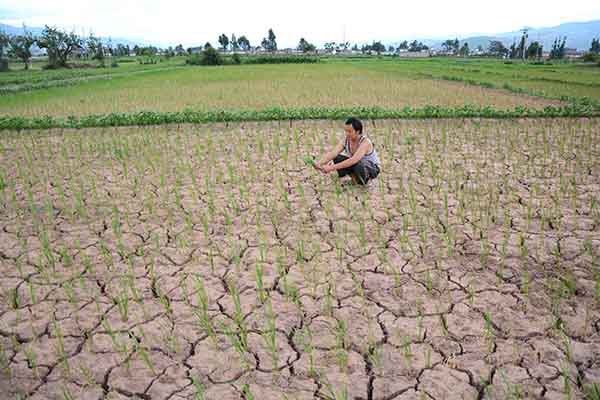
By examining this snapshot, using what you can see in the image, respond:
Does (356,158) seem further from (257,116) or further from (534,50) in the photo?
(534,50)

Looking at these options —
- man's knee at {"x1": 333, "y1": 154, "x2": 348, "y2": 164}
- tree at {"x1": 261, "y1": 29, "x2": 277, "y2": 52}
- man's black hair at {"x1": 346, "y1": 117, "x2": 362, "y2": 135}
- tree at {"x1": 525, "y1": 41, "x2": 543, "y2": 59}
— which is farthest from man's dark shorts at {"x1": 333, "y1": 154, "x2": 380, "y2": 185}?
tree at {"x1": 261, "y1": 29, "x2": 277, "y2": 52}

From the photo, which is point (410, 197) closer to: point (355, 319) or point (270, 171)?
point (270, 171)

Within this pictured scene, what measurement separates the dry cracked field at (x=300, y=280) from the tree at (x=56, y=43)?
46.2m

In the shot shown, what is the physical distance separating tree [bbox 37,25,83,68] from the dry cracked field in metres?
46.2

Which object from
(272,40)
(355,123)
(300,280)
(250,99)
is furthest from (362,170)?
(272,40)

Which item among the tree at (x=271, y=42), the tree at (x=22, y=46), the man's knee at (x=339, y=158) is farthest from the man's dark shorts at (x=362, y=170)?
the tree at (x=271, y=42)

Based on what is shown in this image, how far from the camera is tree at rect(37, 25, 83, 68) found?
46.5 meters

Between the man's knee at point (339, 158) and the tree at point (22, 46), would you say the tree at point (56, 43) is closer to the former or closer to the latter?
the tree at point (22, 46)

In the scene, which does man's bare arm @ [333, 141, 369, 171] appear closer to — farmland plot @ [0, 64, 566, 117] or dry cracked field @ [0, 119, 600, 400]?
dry cracked field @ [0, 119, 600, 400]

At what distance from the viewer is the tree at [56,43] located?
4654 centimetres

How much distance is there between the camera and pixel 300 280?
358cm

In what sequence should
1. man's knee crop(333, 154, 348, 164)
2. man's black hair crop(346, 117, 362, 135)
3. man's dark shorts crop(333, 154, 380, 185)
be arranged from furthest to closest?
1. man's knee crop(333, 154, 348, 164)
2. man's dark shorts crop(333, 154, 380, 185)
3. man's black hair crop(346, 117, 362, 135)

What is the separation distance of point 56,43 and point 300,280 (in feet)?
180

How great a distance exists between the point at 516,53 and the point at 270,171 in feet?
270
